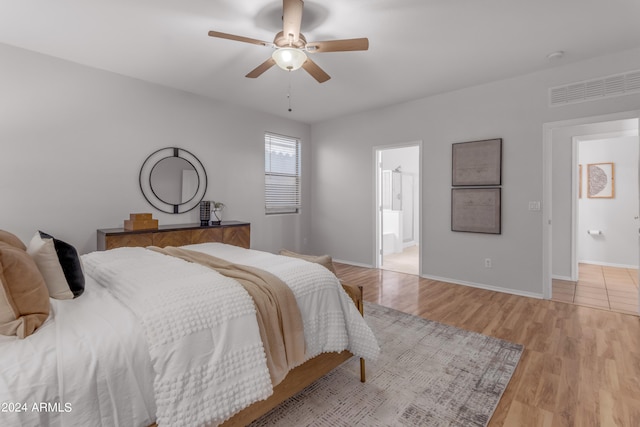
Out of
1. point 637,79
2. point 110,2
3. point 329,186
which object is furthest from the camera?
point 329,186

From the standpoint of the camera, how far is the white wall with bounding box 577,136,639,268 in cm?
507

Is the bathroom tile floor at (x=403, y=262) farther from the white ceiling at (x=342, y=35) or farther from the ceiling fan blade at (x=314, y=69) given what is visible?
the ceiling fan blade at (x=314, y=69)

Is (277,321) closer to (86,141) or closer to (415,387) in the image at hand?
(415,387)

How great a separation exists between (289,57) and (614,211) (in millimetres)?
6124

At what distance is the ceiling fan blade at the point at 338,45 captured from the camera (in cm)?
232

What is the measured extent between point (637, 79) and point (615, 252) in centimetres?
338

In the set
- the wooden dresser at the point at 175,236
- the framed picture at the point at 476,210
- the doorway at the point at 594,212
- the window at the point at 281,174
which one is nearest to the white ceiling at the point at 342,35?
the doorway at the point at 594,212

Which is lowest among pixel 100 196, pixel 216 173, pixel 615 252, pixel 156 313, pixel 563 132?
pixel 615 252

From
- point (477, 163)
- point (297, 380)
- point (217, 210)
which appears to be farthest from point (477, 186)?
point (217, 210)

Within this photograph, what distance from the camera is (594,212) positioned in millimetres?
5422

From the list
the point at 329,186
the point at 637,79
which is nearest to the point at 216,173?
the point at 329,186

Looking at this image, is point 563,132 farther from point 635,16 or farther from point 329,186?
point 329,186

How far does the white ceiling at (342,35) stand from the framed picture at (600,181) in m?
2.99

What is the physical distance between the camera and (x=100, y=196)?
12.0ft
